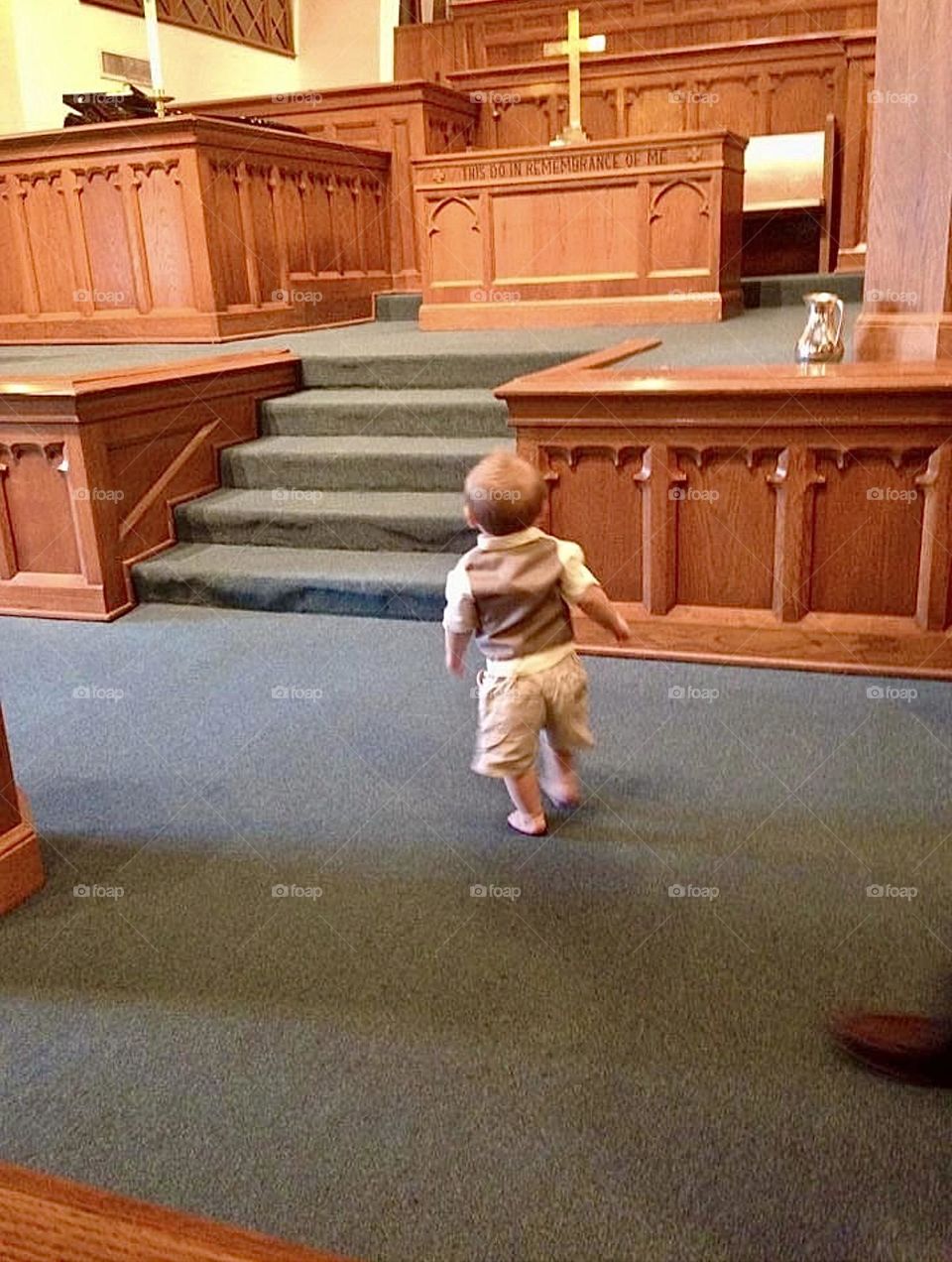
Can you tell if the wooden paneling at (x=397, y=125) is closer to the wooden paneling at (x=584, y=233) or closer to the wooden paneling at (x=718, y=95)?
the wooden paneling at (x=718, y=95)

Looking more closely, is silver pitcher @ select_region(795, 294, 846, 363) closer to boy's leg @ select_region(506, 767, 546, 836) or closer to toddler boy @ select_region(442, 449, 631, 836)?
toddler boy @ select_region(442, 449, 631, 836)

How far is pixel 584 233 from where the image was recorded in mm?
5656

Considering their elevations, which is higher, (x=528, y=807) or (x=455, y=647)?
(x=455, y=647)

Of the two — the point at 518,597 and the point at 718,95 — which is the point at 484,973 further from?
the point at 718,95

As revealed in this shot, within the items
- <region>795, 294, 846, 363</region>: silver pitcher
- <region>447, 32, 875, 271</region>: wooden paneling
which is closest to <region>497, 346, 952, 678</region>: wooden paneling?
<region>795, 294, 846, 363</region>: silver pitcher

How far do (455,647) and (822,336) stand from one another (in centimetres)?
185

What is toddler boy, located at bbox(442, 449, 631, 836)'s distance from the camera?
79.8 inches

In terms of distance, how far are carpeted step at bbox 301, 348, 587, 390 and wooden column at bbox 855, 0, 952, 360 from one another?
1.40m

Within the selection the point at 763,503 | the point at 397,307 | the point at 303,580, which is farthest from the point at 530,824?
the point at 397,307

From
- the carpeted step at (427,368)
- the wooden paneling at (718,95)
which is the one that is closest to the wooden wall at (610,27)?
the wooden paneling at (718,95)

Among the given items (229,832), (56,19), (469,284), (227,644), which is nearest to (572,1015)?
(229,832)

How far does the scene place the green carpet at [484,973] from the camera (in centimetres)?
137

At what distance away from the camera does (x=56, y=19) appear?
25.2 feet

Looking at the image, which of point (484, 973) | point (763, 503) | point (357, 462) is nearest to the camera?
point (484, 973)
